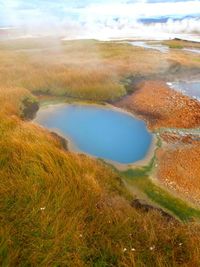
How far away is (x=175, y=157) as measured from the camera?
14672 mm

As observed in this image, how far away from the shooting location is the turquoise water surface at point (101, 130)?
15.4 m

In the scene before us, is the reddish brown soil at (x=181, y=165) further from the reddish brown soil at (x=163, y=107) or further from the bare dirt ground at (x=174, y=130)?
the reddish brown soil at (x=163, y=107)

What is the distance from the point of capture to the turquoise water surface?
15370 mm

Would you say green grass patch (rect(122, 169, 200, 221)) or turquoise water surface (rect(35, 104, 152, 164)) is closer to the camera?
green grass patch (rect(122, 169, 200, 221))

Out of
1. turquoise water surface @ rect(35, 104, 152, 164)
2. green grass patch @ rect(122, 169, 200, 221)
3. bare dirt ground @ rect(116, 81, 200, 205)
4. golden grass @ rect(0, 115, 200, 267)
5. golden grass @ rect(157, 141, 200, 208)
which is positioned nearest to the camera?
golden grass @ rect(0, 115, 200, 267)

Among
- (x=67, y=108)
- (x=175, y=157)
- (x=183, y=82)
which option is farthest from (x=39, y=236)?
(x=183, y=82)

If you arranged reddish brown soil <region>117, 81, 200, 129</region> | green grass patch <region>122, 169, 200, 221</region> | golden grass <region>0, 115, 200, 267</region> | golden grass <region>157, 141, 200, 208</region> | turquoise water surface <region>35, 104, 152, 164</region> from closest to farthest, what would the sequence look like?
golden grass <region>0, 115, 200, 267</region>
green grass patch <region>122, 169, 200, 221</region>
golden grass <region>157, 141, 200, 208</region>
turquoise water surface <region>35, 104, 152, 164</region>
reddish brown soil <region>117, 81, 200, 129</region>

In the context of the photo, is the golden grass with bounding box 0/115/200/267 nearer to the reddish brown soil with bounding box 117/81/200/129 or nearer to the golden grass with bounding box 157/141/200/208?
the golden grass with bounding box 157/141/200/208

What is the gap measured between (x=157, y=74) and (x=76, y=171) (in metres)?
24.4

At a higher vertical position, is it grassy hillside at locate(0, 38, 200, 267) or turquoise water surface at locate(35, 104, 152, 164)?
grassy hillside at locate(0, 38, 200, 267)

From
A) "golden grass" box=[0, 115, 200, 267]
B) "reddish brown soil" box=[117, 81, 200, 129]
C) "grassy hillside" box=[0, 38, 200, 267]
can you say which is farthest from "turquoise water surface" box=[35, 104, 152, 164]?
"golden grass" box=[0, 115, 200, 267]

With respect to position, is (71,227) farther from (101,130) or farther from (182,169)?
(101,130)

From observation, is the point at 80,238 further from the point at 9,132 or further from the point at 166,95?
the point at 166,95

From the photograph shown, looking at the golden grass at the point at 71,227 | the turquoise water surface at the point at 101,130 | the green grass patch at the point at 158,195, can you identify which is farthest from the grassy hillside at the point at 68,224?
the turquoise water surface at the point at 101,130
